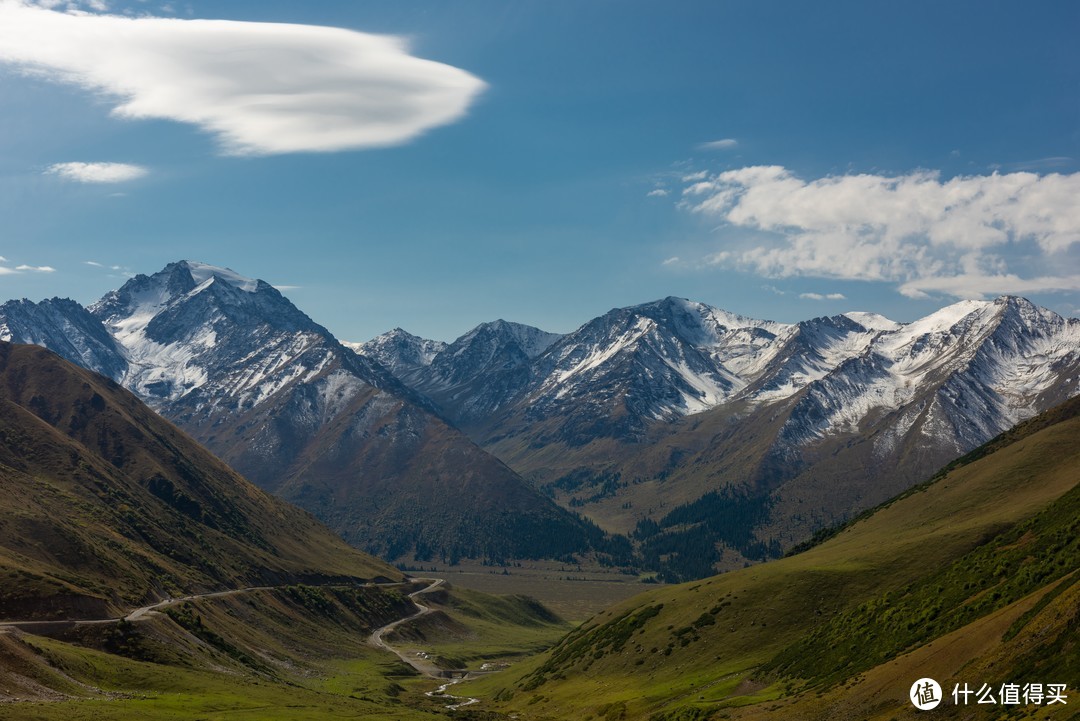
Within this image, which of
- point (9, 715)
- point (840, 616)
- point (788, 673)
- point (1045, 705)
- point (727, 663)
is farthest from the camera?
point (727, 663)

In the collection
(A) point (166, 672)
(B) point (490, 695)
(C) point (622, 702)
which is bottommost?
(B) point (490, 695)

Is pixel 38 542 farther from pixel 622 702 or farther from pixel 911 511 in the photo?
pixel 911 511

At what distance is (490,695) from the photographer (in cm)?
19775

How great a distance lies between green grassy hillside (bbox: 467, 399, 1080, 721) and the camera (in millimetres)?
85250

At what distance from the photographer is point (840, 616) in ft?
434

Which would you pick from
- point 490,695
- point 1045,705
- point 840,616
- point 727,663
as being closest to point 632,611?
point 490,695

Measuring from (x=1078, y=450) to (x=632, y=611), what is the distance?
8861 cm

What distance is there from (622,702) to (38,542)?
421 ft

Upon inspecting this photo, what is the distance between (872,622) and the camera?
122 m

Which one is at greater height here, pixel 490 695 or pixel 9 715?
pixel 9 715

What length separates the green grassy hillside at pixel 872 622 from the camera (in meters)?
85.2

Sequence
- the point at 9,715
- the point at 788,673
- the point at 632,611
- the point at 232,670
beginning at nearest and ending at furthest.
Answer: the point at 9,715, the point at 788,673, the point at 232,670, the point at 632,611

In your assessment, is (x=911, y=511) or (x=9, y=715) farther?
(x=911, y=511)

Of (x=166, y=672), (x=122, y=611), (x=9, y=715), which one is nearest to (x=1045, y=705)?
(x=9, y=715)
